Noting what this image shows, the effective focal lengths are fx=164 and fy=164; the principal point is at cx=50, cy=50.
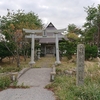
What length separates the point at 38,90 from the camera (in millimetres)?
6188

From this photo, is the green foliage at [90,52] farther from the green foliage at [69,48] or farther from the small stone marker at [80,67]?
the small stone marker at [80,67]

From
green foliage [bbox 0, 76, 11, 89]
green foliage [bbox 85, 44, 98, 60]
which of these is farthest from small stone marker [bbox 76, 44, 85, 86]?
green foliage [bbox 85, 44, 98, 60]

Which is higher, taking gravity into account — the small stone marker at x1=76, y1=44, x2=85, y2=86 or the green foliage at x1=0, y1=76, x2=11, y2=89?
the small stone marker at x1=76, y1=44, x2=85, y2=86

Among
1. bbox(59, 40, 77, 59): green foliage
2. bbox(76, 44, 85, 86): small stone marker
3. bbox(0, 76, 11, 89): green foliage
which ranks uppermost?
bbox(59, 40, 77, 59): green foliage

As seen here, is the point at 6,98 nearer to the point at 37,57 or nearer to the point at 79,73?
the point at 79,73

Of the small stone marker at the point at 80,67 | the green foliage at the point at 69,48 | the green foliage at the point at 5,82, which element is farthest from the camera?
the green foliage at the point at 69,48

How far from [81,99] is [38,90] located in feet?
7.14

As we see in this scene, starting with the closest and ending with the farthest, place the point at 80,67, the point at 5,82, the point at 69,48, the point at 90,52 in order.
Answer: the point at 80,67 → the point at 5,82 → the point at 90,52 → the point at 69,48

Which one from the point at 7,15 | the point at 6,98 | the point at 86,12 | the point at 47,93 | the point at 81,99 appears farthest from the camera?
the point at 86,12

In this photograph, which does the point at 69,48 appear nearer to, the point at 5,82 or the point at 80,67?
the point at 5,82

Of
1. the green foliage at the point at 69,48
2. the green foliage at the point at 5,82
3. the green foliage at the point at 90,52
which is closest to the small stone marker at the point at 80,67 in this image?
the green foliage at the point at 5,82

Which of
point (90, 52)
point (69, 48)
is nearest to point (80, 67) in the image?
point (90, 52)

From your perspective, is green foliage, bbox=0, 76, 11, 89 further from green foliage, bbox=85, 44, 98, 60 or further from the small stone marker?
green foliage, bbox=85, 44, 98, 60

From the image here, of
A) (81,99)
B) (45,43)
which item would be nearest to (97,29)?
(45,43)
